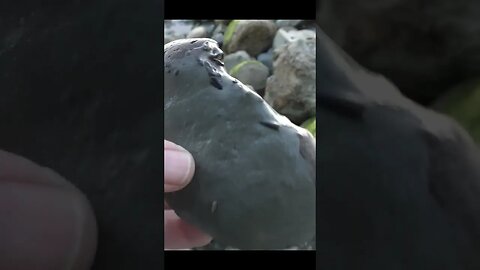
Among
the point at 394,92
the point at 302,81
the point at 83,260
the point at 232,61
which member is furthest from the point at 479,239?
the point at 83,260

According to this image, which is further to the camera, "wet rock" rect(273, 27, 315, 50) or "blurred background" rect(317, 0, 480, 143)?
"wet rock" rect(273, 27, 315, 50)

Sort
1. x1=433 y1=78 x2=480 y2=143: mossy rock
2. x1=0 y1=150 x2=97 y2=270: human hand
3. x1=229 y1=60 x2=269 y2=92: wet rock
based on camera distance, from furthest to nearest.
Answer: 1. x1=229 y1=60 x2=269 y2=92: wet rock
2. x1=433 y1=78 x2=480 y2=143: mossy rock
3. x1=0 y1=150 x2=97 y2=270: human hand

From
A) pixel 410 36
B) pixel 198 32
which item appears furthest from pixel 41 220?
pixel 410 36

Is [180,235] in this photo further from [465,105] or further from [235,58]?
[465,105]

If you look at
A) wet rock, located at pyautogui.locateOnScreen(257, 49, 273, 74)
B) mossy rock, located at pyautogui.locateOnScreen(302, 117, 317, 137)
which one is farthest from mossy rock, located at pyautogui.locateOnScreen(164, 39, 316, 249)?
wet rock, located at pyautogui.locateOnScreen(257, 49, 273, 74)

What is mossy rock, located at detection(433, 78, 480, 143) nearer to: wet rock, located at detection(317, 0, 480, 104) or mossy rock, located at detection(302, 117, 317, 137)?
wet rock, located at detection(317, 0, 480, 104)

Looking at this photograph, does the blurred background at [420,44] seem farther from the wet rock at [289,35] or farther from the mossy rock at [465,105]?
the wet rock at [289,35]
